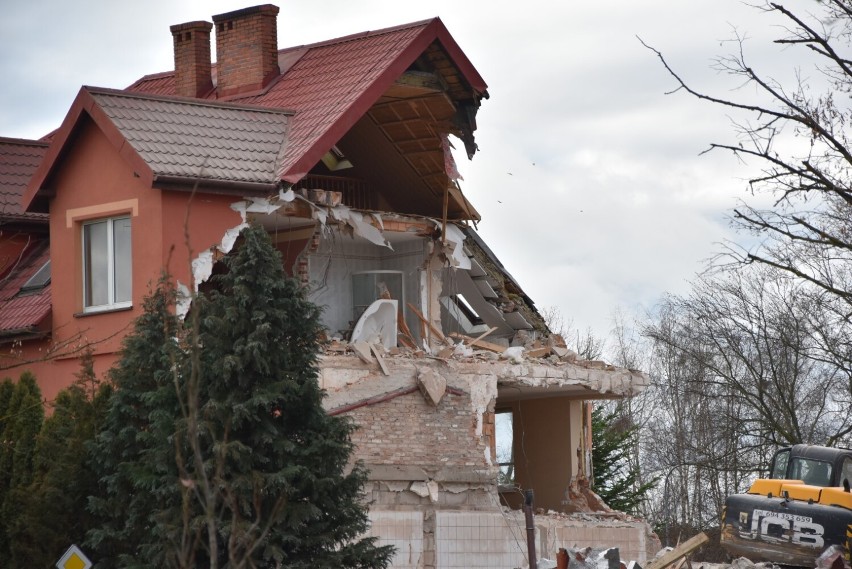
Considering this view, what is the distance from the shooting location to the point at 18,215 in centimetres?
2217

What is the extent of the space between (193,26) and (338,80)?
514 cm

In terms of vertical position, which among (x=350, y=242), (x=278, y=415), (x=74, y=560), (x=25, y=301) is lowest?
(x=74, y=560)

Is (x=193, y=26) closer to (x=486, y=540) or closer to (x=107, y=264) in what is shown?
(x=107, y=264)

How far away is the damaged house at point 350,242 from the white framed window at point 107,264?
0.10 feet

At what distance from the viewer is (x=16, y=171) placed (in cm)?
2312

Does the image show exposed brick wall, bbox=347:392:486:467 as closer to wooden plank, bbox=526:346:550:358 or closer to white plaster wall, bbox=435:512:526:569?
white plaster wall, bbox=435:512:526:569

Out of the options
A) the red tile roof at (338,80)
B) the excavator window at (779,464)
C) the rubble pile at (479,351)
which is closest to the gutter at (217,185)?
the red tile roof at (338,80)

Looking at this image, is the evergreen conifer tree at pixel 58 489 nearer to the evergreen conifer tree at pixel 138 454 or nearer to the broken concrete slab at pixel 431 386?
the evergreen conifer tree at pixel 138 454

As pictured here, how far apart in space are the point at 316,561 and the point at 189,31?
15.4 m

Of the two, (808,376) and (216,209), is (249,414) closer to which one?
(216,209)

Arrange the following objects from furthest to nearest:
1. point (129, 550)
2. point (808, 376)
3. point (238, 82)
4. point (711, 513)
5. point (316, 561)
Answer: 1. point (711, 513)
2. point (808, 376)
3. point (238, 82)
4. point (129, 550)
5. point (316, 561)

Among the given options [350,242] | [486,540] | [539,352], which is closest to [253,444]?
[486,540]

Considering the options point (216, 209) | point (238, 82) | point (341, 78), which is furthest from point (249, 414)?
point (238, 82)

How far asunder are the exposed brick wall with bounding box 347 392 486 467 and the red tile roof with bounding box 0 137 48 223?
748 centimetres
